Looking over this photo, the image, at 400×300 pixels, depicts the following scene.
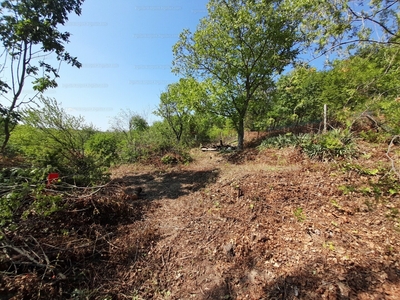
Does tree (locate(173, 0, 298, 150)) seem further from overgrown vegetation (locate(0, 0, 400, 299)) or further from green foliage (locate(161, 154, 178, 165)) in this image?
green foliage (locate(161, 154, 178, 165))

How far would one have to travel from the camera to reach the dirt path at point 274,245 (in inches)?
77.3

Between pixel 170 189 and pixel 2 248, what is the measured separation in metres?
3.59

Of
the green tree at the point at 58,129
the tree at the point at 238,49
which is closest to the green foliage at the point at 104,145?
the green tree at the point at 58,129

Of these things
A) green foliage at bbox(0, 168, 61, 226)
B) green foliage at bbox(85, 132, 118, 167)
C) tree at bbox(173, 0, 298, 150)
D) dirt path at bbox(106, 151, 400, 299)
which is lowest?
dirt path at bbox(106, 151, 400, 299)

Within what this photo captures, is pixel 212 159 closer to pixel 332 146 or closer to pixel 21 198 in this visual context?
pixel 332 146

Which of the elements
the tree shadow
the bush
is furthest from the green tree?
the bush

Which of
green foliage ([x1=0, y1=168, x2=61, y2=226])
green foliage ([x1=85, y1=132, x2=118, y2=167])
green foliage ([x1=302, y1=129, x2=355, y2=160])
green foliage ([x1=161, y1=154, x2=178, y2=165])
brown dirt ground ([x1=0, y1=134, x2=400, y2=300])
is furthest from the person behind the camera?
green foliage ([x1=85, y1=132, x2=118, y2=167])

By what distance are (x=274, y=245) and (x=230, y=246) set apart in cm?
65

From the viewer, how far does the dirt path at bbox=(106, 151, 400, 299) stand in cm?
196

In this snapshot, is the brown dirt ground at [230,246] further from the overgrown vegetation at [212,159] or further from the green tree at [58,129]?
the green tree at [58,129]

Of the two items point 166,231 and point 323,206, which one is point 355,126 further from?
point 166,231

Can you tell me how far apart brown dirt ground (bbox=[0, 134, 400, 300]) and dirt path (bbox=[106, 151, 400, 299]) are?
13mm

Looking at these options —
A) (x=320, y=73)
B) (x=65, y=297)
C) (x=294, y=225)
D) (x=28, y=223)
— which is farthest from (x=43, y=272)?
(x=320, y=73)

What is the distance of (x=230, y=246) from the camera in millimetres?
2613
